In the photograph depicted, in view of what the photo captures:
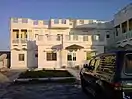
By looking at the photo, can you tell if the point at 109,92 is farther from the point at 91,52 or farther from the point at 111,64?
the point at 91,52

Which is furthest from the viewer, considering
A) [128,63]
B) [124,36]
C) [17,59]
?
[17,59]

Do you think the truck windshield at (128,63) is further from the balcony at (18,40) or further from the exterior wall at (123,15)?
the balcony at (18,40)

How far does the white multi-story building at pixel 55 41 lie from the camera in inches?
1539

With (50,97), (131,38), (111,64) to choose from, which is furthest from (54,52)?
(111,64)

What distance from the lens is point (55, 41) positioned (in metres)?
39.2

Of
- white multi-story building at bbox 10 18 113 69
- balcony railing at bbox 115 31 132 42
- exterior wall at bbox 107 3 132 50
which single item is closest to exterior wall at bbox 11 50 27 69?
white multi-story building at bbox 10 18 113 69

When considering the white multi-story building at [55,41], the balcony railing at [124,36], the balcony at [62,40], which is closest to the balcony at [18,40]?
the white multi-story building at [55,41]

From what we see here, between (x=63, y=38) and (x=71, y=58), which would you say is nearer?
(x=63, y=38)

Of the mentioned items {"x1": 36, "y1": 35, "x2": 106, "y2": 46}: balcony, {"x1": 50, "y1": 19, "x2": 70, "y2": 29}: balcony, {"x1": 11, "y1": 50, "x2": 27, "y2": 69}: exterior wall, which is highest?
{"x1": 50, "y1": 19, "x2": 70, "y2": 29}: balcony

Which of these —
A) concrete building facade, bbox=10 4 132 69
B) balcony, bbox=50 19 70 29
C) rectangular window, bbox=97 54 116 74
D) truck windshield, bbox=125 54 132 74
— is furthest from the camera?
balcony, bbox=50 19 70 29

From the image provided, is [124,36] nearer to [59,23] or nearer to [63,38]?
[63,38]

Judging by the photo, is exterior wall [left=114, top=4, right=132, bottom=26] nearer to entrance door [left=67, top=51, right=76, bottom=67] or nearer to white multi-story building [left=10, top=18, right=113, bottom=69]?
white multi-story building [left=10, top=18, right=113, bottom=69]

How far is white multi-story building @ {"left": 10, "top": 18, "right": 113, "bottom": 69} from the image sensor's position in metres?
39.1

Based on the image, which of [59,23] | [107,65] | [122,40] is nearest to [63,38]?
[59,23]
